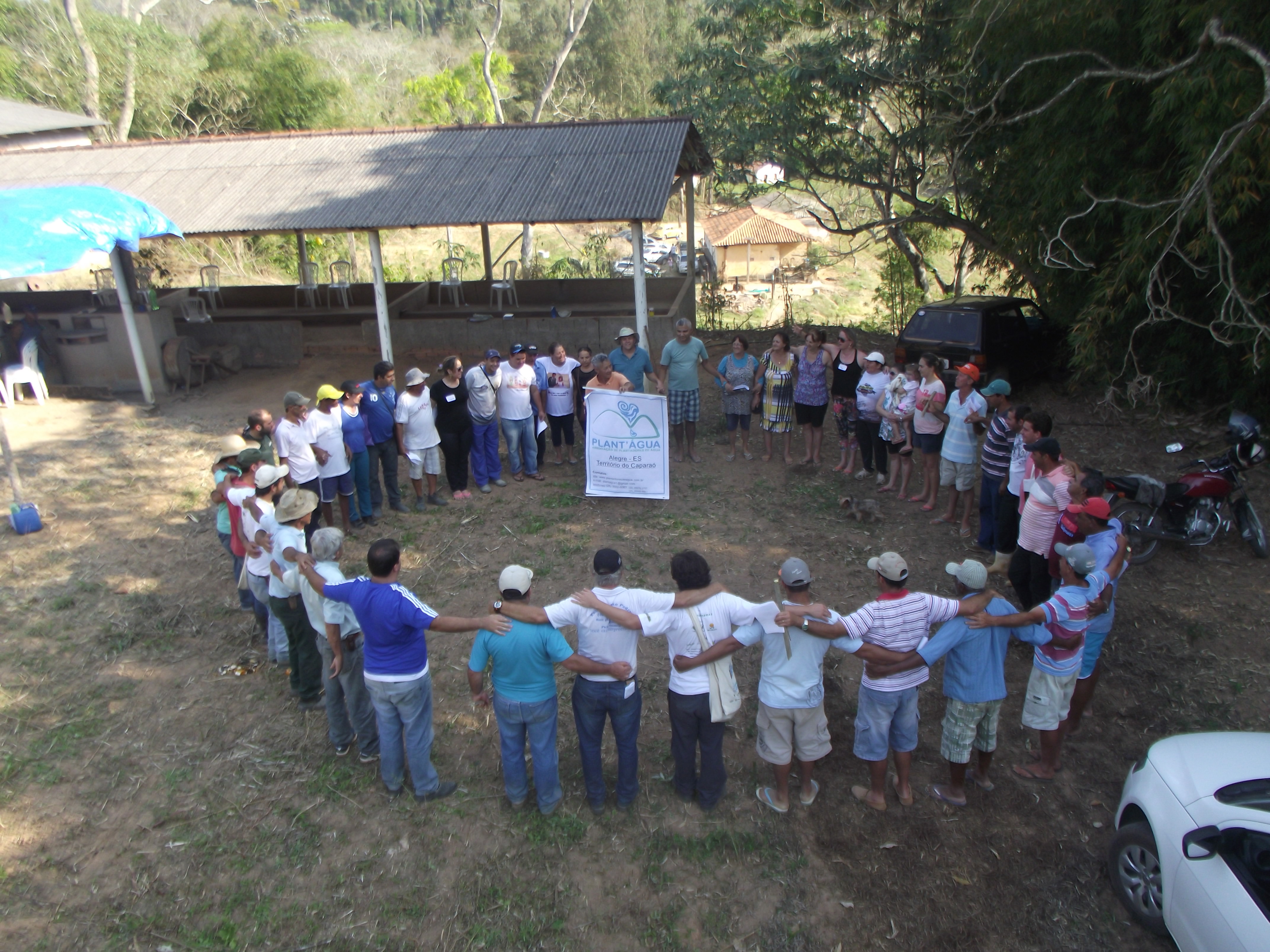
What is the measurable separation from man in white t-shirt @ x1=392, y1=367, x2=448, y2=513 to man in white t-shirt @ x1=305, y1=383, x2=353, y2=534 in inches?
22.1

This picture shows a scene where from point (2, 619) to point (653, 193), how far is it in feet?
27.5

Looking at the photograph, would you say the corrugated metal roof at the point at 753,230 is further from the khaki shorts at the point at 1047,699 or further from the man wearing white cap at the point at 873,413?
the khaki shorts at the point at 1047,699

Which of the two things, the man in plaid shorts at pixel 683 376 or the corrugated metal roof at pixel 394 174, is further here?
the corrugated metal roof at pixel 394 174

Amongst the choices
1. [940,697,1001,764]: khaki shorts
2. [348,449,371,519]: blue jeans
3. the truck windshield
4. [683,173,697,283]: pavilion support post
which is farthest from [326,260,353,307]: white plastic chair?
[940,697,1001,764]: khaki shorts

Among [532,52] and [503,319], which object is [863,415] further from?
[532,52]

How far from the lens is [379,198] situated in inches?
477

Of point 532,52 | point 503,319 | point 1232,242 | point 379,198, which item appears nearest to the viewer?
point 1232,242

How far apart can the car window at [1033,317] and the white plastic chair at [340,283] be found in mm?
11181

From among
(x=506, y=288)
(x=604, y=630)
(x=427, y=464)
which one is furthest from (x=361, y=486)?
(x=506, y=288)

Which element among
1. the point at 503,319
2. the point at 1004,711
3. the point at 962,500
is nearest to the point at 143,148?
the point at 503,319

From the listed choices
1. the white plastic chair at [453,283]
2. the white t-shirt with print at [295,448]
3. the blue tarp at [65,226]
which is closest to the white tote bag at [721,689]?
the white t-shirt with print at [295,448]

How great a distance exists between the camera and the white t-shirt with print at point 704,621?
415cm

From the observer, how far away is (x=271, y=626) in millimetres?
5906

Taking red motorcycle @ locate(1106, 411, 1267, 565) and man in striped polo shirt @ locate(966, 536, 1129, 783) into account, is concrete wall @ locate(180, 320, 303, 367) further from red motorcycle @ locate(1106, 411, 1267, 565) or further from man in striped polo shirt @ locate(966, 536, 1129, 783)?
man in striped polo shirt @ locate(966, 536, 1129, 783)
